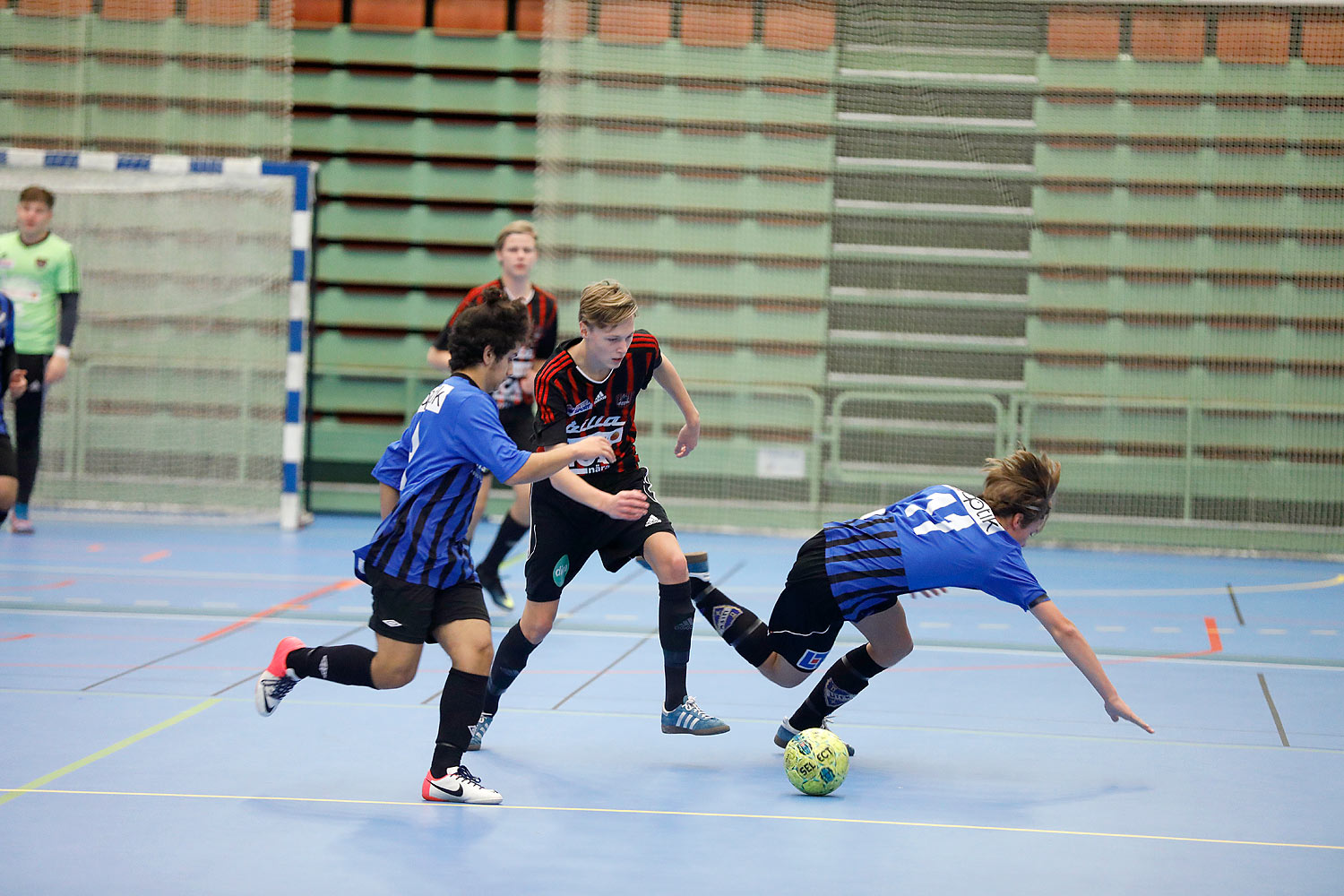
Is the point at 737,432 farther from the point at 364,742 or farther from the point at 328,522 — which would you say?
the point at 364,742

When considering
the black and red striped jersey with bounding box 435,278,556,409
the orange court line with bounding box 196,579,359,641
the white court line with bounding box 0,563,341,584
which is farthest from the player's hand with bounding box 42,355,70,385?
the black and red striped jersey with bounding box 435,278,556,409

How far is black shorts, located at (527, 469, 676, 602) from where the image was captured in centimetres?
435

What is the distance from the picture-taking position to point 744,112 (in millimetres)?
10531

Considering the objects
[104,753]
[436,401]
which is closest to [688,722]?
[436,401]

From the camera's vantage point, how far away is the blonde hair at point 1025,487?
→ 3.88m

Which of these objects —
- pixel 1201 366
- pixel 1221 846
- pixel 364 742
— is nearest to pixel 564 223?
pixel 1201 366

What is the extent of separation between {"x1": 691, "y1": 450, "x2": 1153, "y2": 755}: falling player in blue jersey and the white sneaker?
1.06 meters

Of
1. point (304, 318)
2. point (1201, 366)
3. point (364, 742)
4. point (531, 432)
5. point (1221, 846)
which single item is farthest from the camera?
point (1201, 366)

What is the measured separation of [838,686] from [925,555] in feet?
1.83

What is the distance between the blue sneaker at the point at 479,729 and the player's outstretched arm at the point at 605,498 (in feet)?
2.55

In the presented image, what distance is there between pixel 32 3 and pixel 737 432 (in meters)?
6.28

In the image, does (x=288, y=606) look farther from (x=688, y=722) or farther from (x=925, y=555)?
(x=925, y=555)

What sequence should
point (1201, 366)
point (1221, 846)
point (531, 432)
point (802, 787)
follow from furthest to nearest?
point (1201, 366) → point (531, 432) → point (802, 787) → point (1221, 846)

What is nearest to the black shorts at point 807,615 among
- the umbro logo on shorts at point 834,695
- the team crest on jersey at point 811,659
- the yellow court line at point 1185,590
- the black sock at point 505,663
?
the team crest on jersey at point 811,659
